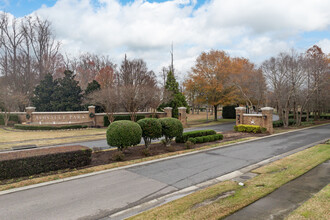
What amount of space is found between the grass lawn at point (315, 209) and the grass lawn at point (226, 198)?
14 centimetres

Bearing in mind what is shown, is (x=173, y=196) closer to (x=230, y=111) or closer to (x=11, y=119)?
(x=11, y=119)

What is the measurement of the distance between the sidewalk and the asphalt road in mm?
2261

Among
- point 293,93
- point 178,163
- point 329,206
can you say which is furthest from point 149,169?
point 293,93

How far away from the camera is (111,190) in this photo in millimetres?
6223

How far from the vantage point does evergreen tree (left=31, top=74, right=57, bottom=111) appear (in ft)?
94.2

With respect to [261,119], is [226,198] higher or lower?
lower

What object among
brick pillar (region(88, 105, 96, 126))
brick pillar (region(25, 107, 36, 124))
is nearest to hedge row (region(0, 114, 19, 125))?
brick pillar (region(25, 107, 36, 124))

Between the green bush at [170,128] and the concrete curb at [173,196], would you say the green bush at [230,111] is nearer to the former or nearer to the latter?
the green bush at [170,128]

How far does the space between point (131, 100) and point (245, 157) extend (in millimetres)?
16408

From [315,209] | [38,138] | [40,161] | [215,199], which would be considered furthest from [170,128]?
[38,138]

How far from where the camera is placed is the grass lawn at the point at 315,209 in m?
4.25

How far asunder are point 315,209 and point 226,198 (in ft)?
6.28

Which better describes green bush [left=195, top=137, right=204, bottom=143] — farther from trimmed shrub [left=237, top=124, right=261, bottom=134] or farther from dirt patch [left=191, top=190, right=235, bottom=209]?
dirt patch [left=191, top=190, right=235, bottom=209]

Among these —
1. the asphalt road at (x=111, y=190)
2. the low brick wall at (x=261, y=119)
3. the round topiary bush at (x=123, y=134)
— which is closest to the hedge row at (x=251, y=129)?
the low brick wall at (x=261, y=119)
